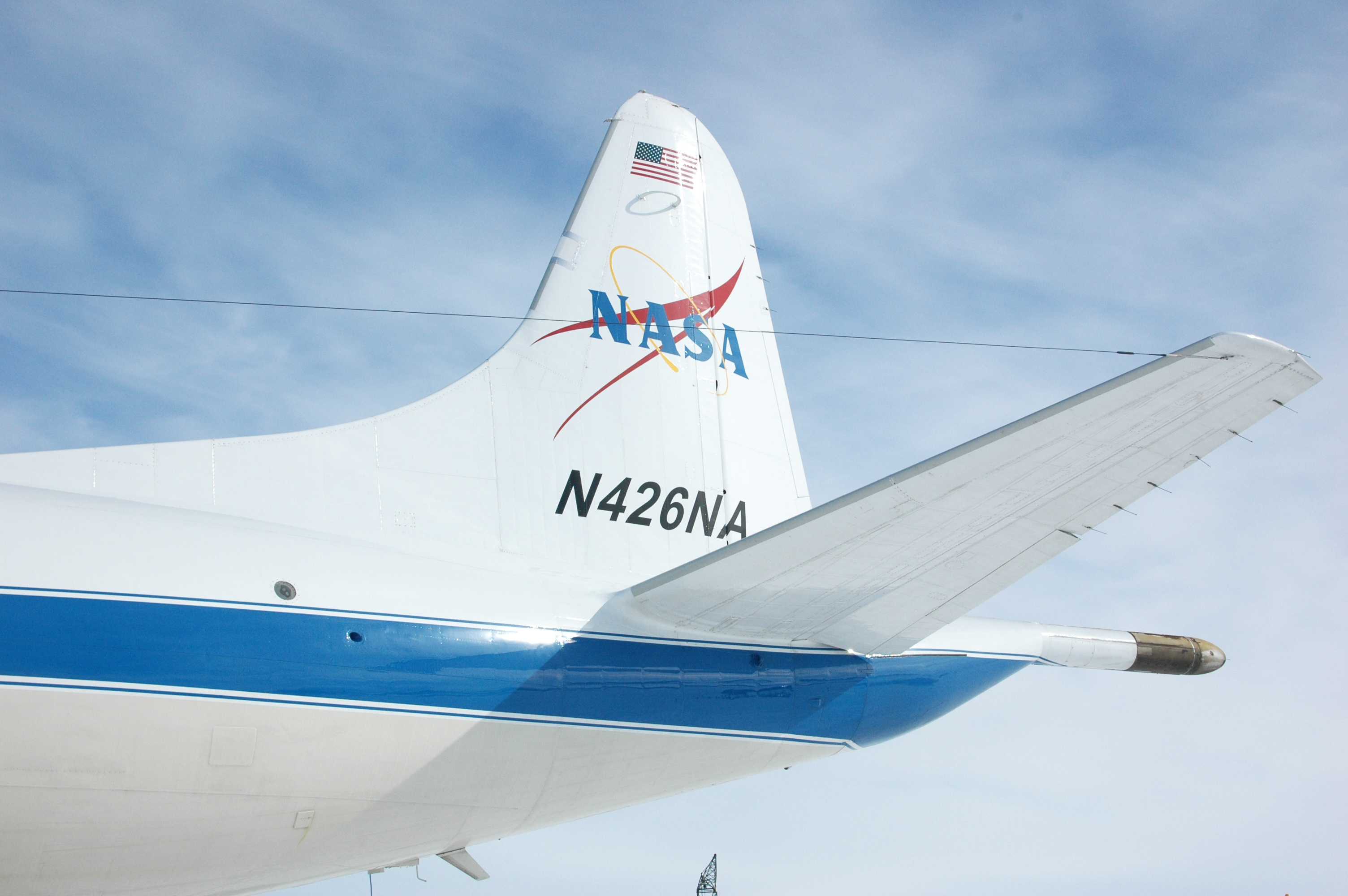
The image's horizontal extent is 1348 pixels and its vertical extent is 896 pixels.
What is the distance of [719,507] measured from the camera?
843 centimetres

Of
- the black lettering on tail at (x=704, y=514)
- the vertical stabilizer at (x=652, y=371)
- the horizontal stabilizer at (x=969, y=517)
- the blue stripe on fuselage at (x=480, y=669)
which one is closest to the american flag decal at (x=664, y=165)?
the vertical stabilizer at (x=652, y=371)

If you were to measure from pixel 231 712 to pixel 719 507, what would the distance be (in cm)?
419

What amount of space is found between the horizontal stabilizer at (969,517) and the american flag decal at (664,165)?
4.32 m

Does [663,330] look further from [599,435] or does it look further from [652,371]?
[599,435]

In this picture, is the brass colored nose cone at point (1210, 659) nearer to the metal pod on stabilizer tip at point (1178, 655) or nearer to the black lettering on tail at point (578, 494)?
the metal pod on stabilizer tip at point (1178, 655)

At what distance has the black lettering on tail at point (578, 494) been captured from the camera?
25.0 feet

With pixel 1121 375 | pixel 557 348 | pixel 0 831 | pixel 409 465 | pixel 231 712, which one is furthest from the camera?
pixel 557 348

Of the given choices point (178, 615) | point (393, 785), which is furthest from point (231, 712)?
point (393, 785)

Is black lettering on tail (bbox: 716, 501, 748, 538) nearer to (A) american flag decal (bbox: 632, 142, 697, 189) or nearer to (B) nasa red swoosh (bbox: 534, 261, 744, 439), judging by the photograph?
(B) nasa red swoosh (bbox: 534, 261, 744, 439)

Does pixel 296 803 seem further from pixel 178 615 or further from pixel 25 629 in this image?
pixel 25 629

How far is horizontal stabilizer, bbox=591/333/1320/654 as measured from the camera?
4598mm

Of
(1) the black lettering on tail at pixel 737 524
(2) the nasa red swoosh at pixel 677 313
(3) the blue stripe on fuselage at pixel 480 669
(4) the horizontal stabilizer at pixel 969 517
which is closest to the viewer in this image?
(4) the horizontal stabilizer at pixel 969 517

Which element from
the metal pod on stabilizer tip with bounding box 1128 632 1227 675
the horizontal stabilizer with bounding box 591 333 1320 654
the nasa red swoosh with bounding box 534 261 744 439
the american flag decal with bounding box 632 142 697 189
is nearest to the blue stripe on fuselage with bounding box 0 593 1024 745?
the horizontal stabilizer with bounding box 591 333 1320 654

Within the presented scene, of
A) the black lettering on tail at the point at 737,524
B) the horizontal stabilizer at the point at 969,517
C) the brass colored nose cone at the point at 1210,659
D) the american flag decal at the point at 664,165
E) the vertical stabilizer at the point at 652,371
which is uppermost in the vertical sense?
the american flag decal at the point at 664,165
